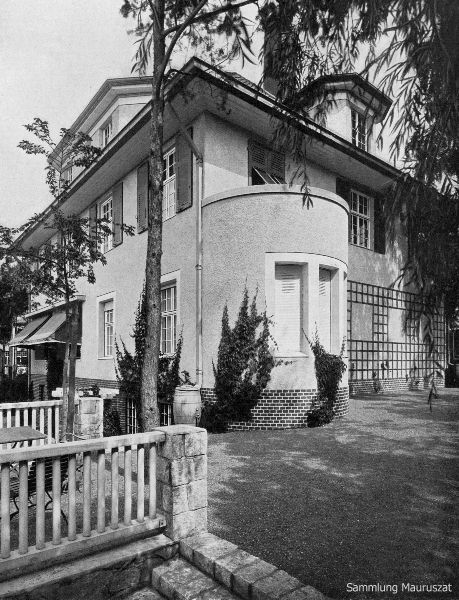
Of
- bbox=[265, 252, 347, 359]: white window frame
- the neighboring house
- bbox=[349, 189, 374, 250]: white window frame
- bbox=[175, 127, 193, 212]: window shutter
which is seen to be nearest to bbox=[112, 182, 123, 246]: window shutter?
the neighboring house

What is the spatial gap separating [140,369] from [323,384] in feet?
15.8

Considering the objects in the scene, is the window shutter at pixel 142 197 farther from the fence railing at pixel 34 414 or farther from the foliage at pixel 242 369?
the fence railing at pixel 34 414

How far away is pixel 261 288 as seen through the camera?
32.4ft

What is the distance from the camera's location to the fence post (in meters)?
3.93

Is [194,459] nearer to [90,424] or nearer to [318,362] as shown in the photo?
[90,424]

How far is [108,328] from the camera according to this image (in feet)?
52.9

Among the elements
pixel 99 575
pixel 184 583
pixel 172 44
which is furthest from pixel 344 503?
pixel 172 44

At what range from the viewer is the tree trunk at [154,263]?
6.45 meters

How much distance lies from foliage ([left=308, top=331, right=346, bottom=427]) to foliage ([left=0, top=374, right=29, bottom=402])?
1635 centimetres

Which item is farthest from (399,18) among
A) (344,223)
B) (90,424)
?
(344,223)

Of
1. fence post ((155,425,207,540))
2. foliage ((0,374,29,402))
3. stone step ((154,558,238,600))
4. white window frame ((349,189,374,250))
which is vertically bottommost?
foliage ((0,374,29,402))

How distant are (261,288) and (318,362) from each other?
2.05 metres

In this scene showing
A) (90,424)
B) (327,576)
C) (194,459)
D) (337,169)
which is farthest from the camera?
(337,169)

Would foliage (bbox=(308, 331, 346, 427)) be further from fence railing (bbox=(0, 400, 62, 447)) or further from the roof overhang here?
fence railing (bbox=(0, 400, 62, 447))
